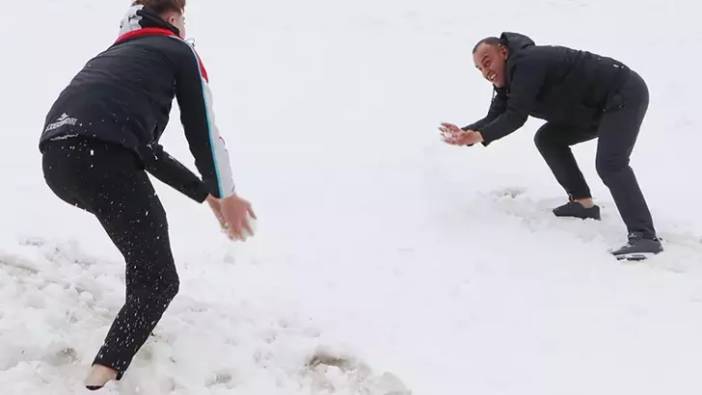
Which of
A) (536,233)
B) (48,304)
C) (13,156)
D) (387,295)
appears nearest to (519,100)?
(536,233)

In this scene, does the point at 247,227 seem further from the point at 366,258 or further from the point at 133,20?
the point at 366,258

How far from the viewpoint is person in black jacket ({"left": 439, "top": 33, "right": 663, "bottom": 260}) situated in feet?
15.7

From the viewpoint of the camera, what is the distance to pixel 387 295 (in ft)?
13.9

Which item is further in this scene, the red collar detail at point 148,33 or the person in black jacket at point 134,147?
the red collar detail at point 148,33

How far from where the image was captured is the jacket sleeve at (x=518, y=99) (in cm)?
477

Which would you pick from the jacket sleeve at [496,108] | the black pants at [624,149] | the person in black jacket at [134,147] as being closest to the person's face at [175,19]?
the person in black jacket at [134,147]

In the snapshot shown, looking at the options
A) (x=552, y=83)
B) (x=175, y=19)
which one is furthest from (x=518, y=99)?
(x=175, y=19)

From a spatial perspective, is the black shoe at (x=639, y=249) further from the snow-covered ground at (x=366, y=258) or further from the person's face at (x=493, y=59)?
the person's face at (x=493, y=59)

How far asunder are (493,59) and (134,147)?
9.14 feet

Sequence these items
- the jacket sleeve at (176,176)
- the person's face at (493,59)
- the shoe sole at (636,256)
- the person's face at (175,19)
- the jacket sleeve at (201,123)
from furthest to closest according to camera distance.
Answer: the person's face at (493,59), the shoe sole at (636,256), the jacket sleeve at (176,176), the person's face at (175,19), the jacket sleeve at (201,123)

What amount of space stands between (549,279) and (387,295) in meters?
1.00

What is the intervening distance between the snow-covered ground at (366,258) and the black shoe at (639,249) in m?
0.11

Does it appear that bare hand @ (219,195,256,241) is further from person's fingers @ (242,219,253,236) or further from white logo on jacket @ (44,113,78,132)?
white logo on jacket @ (44,113,78,132)

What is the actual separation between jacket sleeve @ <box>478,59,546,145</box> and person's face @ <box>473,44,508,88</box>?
0.14m
